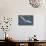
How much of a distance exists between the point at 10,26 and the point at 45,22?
1.17 meters

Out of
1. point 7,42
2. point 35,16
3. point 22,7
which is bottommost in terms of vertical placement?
point 7,42

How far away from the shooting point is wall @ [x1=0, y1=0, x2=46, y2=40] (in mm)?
4332

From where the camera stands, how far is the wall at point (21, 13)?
4.33m

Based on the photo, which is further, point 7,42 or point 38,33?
point 38,33

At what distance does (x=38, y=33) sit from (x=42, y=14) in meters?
0.65

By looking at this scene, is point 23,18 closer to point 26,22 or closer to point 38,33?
point 26,22

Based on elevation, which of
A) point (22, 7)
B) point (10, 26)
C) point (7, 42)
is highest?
point (22, 7)

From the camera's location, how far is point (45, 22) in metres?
4.36

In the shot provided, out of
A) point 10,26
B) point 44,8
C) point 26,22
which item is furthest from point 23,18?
point 44,8

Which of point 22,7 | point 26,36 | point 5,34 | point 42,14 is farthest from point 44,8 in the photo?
point 5,34

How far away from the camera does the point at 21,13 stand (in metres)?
4.35

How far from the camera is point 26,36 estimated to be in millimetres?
4332

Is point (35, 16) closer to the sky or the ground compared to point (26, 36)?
closer to the sky

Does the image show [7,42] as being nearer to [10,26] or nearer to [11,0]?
[10,26]
